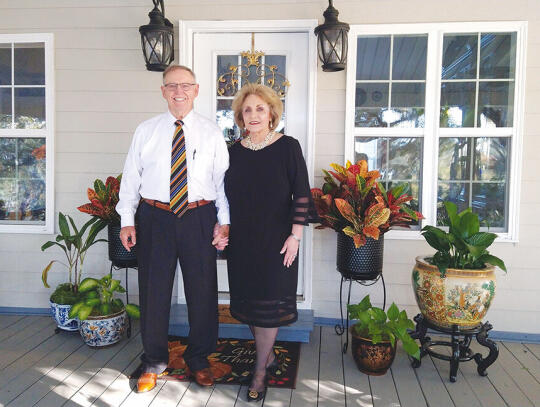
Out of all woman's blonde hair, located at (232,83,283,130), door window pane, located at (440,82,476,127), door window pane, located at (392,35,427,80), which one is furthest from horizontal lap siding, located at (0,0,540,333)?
woman's blonde hair, located at (232,83,283,130)

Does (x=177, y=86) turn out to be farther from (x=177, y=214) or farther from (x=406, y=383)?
(x=406, y=383)

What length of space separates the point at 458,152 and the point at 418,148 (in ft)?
0.93

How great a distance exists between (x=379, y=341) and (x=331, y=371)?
1.17ft

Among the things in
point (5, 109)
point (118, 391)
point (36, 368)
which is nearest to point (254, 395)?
point (118, 391)

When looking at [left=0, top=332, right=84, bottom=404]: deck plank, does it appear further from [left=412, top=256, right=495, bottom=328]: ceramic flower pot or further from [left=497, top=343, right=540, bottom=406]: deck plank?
[left=497, top=343, right=540, bottom=406]: deck plank

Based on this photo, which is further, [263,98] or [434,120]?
[434,120]

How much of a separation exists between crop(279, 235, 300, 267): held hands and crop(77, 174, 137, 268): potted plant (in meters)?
1.18

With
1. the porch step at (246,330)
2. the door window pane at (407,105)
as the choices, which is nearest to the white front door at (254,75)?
the porch step at (246,330)

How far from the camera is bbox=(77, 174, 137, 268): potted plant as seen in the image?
2.97m

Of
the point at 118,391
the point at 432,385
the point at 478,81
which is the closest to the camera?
the point at 118,391

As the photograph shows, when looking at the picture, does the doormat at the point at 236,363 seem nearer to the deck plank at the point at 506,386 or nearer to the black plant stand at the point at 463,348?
the black plant stand at the point at 463,348

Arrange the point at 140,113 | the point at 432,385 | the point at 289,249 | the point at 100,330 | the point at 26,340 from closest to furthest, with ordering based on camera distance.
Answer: the point at 289,249, the point at 432,385, the point at 100,330, the point at 26,340, the point at 140,113

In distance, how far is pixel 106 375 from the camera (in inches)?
101

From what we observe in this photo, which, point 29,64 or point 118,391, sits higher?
point 29,64
